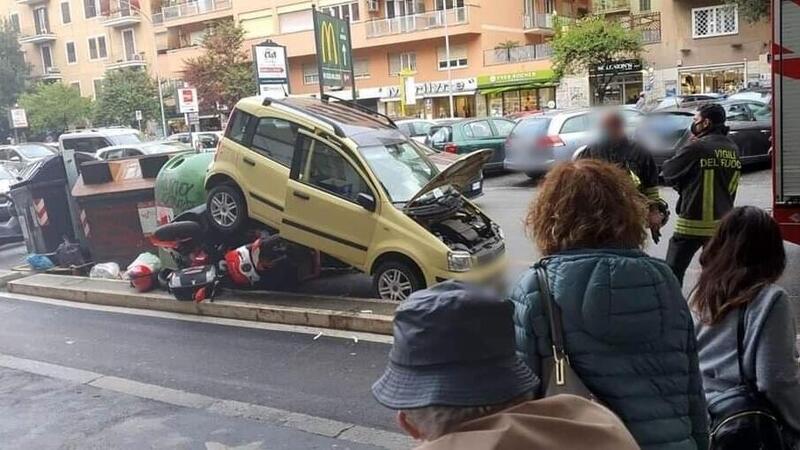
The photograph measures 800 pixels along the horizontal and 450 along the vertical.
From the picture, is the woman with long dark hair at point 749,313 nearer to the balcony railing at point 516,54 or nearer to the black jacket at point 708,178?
the black jacket at point 708,178

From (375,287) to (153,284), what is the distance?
2.97m

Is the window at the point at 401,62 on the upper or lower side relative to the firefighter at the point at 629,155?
upper

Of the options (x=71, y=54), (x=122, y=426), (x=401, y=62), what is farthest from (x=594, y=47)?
(x=71, y=54)

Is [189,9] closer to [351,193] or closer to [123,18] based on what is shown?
[123,18]

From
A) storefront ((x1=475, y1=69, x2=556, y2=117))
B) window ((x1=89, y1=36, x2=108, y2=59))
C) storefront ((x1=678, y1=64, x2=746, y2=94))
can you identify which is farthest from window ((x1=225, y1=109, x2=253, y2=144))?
window ((x1=89, y1=36, x2=108, y2=59))

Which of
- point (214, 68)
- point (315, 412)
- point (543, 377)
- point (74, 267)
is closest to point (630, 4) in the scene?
point (214, 68)

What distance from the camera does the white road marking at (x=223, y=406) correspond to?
15.8ft

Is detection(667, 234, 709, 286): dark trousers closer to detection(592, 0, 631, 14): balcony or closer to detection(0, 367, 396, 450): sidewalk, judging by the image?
detection(0, 367, 396, 450): sidewalk

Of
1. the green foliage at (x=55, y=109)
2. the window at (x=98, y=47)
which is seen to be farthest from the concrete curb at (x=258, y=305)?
the window at (x=98, y=47)

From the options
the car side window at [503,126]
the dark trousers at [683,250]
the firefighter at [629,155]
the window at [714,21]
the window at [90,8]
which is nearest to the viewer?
the dark trousers at [683,250]

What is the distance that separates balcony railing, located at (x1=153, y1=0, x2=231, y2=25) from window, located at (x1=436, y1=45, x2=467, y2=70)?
15.0 meters

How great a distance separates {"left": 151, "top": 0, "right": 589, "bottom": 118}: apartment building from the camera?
135 feet

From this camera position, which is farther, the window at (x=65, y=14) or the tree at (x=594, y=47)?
the window at (x=65, y=14)

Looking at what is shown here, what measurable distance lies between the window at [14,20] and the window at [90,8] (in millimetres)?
5236
